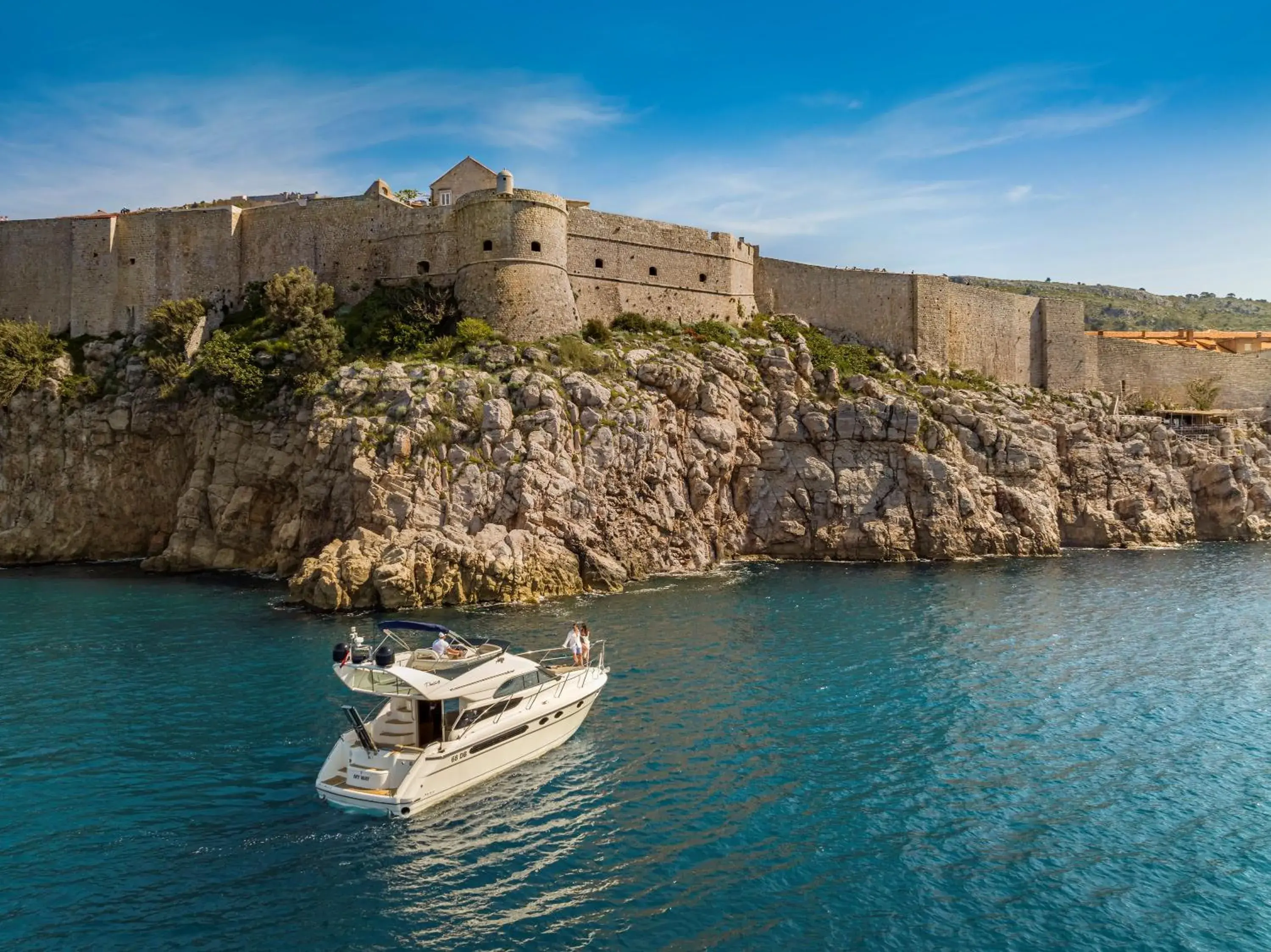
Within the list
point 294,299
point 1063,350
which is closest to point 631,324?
point 294,299

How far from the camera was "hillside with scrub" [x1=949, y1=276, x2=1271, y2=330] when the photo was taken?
128500mm

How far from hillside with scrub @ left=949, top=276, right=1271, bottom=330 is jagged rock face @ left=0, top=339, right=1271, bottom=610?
70152mm

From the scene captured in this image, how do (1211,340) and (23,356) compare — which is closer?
(23,356)

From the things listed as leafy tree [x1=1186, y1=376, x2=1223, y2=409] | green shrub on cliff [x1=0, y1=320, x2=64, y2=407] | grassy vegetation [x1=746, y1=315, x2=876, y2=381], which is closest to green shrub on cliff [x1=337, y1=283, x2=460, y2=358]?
green shrub on cliff [x1=0, y1=320, x2=64, y2=407]

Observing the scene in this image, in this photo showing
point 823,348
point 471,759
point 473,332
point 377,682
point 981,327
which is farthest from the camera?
point 981,327

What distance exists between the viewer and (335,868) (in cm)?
1432

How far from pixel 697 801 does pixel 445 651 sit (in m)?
6.29

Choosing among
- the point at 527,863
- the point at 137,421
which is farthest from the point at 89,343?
the point at 527,863

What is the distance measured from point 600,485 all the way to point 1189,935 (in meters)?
27.6

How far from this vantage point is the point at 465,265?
146ft

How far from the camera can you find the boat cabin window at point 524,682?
61.7 feet

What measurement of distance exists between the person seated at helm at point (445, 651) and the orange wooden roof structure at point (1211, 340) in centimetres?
5625

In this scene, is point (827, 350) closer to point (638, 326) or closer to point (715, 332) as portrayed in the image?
point (715, 332)

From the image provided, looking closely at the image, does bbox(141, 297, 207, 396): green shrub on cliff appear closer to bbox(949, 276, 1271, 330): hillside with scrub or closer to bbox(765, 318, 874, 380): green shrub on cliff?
bbox(765, 318, 874, 380): green shrub on cliff
